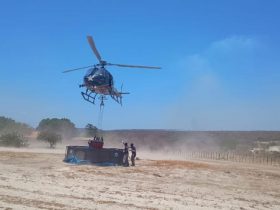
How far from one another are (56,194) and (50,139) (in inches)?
2084

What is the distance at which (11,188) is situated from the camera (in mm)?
19719

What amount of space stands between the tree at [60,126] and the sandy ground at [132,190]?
7018cm

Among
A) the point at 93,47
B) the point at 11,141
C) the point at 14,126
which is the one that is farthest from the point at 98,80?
the point at 14,126

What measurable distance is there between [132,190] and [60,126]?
269 ft

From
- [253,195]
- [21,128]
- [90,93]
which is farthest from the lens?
[21,128]

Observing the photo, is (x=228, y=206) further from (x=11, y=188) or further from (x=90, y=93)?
(x=90, y=93)

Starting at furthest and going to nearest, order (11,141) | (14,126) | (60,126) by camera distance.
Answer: (60,126) < (14,126) < (11,141)

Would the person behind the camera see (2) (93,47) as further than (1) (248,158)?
No

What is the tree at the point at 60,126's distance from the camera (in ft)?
326

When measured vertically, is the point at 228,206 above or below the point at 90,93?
below

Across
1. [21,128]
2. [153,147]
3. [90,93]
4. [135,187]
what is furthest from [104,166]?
[21,128]

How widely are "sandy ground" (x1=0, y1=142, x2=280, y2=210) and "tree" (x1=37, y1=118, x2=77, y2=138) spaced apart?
70.2 m

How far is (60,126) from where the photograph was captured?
101 metres

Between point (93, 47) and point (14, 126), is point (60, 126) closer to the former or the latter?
point (14, 126)
